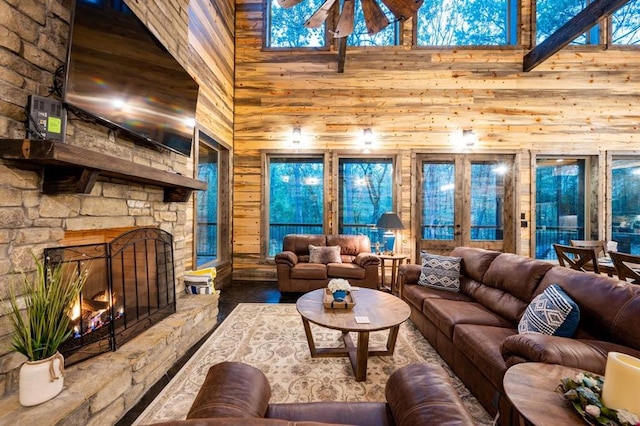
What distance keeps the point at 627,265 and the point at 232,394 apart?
3.80 m

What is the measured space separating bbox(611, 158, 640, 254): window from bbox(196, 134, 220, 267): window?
743 centimetres

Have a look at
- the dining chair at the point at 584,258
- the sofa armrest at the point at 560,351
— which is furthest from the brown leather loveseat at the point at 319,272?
the sofa armrest at the point at 560,351

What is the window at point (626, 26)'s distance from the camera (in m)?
5.22

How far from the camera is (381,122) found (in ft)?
17.7

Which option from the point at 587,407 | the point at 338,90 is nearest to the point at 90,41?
the point at 587,407

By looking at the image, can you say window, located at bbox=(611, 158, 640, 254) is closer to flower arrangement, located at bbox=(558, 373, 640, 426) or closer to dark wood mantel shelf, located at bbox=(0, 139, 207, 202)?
flower arrangement, located at bbox=(558, 373, 640, 426)

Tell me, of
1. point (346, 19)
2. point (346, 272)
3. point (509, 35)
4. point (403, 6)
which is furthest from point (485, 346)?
point (509, 35)

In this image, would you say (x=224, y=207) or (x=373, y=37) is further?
(x=373, y=37)

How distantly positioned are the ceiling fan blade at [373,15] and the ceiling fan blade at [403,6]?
0.58ft

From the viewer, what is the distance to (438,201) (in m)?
5.41

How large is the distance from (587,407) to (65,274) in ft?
8.92

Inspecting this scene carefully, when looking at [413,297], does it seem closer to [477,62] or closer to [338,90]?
[338,90]

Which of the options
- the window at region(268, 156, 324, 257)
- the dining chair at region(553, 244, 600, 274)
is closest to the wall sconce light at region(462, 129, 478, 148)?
the dining chair at region(553, 244, 600, 274)

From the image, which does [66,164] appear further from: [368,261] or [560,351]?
[368,261]
